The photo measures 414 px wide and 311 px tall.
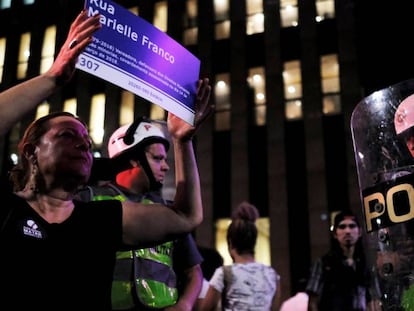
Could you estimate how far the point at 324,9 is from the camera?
17.9 meters

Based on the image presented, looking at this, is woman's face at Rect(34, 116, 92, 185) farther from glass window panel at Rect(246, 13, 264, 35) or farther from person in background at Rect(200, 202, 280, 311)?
glass window panel at Rect(246, 13, 264, 35)

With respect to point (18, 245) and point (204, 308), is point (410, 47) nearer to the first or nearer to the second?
point (204, 308)

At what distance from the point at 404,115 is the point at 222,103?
51.5ft

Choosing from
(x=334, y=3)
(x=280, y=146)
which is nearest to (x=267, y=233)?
(x=280, y=146)

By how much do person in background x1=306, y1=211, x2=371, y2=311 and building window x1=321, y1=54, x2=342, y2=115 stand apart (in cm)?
1284

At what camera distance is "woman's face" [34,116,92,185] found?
6.73 feet

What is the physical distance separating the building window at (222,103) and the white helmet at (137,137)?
580 inches

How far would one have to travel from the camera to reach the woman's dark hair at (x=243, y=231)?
4.14 metres

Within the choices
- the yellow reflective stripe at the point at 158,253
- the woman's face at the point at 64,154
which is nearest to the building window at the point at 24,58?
the yellow reflective stripe at the point at 158,253

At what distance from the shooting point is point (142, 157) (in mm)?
3174

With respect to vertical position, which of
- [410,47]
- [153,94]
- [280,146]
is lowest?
[153,94]

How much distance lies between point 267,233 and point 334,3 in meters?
8.03

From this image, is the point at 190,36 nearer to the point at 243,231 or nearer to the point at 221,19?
the point at 221,19

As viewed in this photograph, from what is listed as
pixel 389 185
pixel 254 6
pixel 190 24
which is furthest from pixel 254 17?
pixel 389 185
